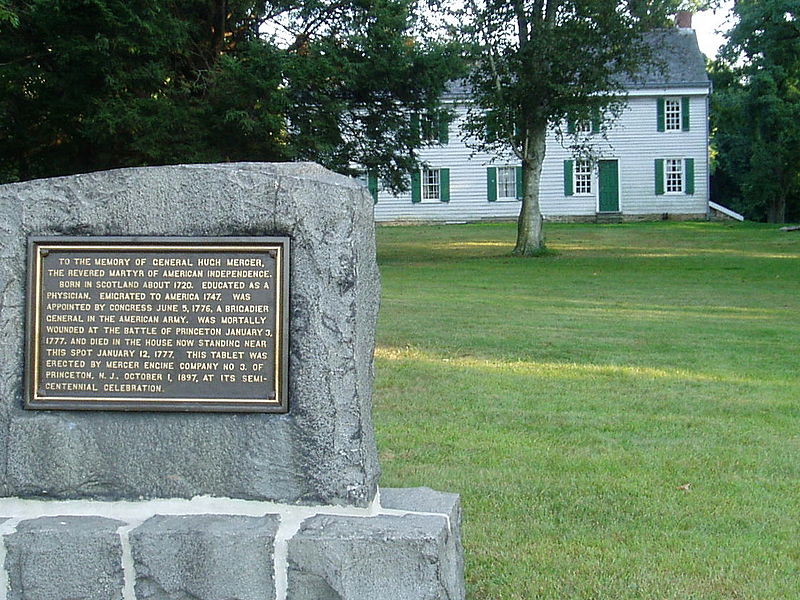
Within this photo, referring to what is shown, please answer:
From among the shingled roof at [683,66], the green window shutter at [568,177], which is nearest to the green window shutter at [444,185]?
the green window shutter at [568,177]

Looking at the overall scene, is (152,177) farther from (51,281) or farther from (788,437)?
(788,437)

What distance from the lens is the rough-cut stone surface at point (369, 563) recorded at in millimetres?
3715

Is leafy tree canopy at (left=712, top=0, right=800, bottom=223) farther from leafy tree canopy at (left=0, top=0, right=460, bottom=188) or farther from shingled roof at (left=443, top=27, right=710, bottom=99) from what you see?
leafy tree canopy at (left=0, top=0, right=460, bottom=188)

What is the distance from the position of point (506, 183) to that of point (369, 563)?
41.4m

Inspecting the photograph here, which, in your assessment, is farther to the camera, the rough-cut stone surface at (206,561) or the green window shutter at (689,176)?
the green window shutter at (689,176)

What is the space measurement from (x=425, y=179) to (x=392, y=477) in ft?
129

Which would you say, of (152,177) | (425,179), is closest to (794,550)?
(152,177)

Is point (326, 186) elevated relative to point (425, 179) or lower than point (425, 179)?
lower

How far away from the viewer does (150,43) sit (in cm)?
2155

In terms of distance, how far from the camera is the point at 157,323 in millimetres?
4145

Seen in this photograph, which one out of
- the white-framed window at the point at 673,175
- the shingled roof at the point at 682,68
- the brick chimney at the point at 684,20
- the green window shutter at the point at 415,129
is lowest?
the green window shutter at the point at 415,129

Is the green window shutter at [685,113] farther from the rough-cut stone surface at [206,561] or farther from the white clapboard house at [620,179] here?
the rough-cut stone surface at [206,561]

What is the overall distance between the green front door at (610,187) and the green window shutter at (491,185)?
4.48 m

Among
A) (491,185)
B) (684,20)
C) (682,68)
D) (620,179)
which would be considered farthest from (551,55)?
(684,20)
